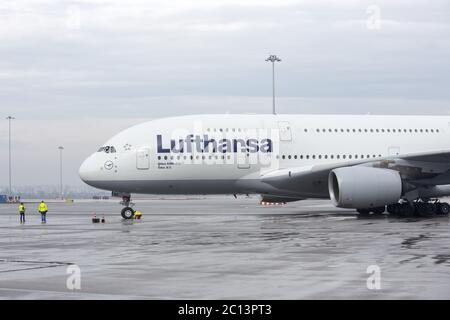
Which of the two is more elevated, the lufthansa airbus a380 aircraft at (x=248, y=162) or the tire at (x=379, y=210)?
the lufthansa airbus a380 aircraft at (x=248, y=162)

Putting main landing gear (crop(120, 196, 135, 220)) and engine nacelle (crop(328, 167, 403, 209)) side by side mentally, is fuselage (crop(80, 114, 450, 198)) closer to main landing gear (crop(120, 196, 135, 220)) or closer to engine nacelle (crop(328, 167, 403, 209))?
main landing gear (crop(120, 196, 135, 220))

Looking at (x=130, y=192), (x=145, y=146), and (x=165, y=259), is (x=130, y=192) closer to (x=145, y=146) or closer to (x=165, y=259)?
(x=145, y=146)

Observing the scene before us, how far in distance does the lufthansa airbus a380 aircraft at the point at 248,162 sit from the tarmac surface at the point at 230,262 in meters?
6.87

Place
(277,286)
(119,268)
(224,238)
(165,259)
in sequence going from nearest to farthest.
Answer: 1. (277,286)
2. (119,268)
3. (165,259)
4. (224,238)

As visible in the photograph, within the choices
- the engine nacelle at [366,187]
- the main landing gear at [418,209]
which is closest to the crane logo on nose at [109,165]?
the engine nacelle at [366,187]

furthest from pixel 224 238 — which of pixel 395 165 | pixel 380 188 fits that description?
pixel 395 165

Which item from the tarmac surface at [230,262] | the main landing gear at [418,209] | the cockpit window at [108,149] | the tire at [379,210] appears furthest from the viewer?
the tire at [379,210]

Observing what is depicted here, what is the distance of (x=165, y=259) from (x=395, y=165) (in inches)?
675

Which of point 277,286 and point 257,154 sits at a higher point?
point 257,154

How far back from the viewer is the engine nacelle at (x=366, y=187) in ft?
91.2

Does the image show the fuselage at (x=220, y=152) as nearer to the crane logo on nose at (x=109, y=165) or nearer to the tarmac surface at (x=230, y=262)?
the crane logo on nose at (x=109, y=165)

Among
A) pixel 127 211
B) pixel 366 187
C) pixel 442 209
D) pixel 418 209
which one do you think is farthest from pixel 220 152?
pixel 442 209

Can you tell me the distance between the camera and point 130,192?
102ft
